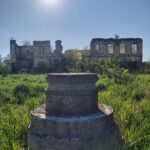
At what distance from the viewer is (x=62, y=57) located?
1198 inches

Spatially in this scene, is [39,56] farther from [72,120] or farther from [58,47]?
[72,120]

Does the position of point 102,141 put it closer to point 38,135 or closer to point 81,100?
point 81,100

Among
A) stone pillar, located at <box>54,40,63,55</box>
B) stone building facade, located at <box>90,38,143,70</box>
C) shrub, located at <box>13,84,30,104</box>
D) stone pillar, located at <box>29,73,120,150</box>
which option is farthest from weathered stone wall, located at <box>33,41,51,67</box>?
stone pillar, located at <box>29,73,120,150</box>

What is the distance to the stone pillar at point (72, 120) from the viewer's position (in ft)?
8.87

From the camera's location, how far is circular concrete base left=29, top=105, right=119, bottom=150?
8.83ft

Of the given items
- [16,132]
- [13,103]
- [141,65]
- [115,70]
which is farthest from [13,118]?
[141,65]

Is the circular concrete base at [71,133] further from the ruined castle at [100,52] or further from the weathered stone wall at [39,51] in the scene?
the weathered stone wall at [39,51]

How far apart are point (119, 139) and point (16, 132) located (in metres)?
1.56

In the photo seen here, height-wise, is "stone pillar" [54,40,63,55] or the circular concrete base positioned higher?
"stone pillar" [54,40,63,55]

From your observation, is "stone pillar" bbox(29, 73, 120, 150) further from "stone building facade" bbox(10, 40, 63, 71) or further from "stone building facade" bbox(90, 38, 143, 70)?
"stone building facade" bbox(10, 40, 63, 71)

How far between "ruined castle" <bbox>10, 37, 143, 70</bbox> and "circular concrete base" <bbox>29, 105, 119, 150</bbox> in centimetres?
2356

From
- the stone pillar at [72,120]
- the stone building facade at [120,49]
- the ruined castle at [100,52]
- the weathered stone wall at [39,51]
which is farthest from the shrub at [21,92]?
the weathered stone wall at [39,51]

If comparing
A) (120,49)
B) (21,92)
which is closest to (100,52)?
(120,49)

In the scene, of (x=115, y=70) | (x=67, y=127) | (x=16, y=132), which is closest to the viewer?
(x=67, y=127)
